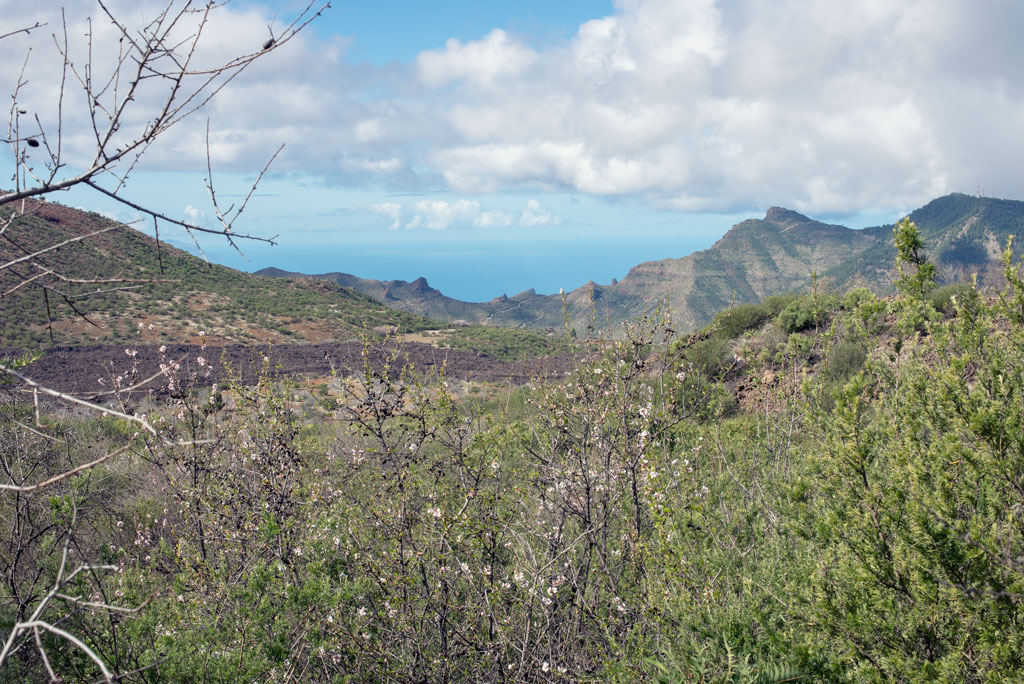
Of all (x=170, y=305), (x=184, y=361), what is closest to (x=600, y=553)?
(x=184, y=361)

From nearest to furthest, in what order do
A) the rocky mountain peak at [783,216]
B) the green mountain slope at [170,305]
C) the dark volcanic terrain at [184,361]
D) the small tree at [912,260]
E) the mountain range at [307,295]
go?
the small tree at [912,260]
the mountain range at [307,295]
the dark volcanic terrain at [184,361]
the green mountain slope at [170,305]
the rocky mountain peak at [783,216]

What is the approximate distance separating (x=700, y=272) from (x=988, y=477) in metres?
95.2

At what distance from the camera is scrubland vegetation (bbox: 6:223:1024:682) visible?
8.96ft

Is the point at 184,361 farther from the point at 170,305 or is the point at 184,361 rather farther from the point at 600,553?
the point at 600,553

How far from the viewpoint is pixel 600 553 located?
387 centimetres

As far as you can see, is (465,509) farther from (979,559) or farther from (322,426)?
(322,426)

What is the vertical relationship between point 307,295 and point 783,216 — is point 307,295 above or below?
below

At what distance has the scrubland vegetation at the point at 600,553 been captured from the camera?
273 centimetres

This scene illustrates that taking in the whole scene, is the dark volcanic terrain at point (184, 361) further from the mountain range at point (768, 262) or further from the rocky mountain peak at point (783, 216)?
the rocky mountain peak at point (783, 216)

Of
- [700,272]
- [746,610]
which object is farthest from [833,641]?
[700,272]

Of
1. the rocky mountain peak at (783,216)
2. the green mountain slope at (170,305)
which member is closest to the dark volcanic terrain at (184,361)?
the green mountain slope at (170,305)

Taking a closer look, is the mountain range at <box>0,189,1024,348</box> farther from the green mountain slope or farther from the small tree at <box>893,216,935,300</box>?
the small tree at <box>893,216,935,300</box>

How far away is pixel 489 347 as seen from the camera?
35.7 m

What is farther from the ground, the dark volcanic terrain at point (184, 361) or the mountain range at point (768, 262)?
the mountain range at point (768, 262)
